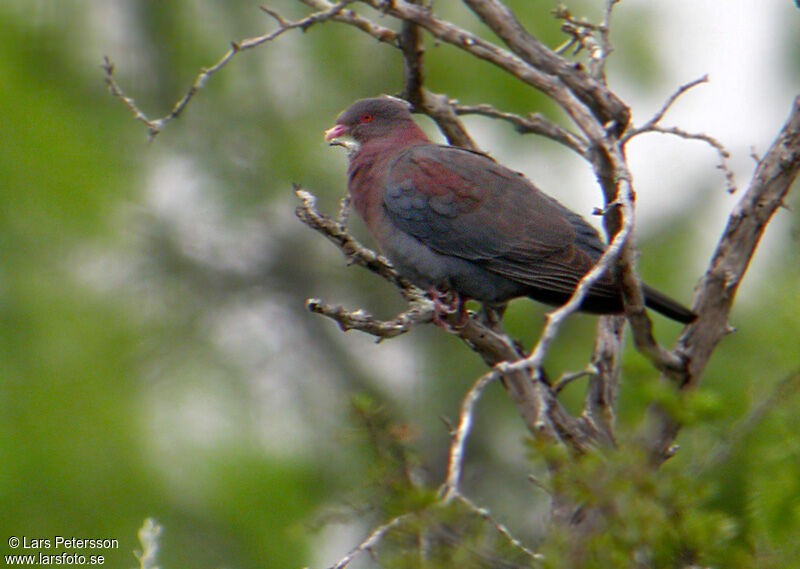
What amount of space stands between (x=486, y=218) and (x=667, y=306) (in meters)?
0.87

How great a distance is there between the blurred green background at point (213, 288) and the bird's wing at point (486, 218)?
1.58m

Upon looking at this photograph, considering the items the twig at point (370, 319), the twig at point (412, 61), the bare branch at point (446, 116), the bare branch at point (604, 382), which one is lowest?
the bare branch at point (604, 382)

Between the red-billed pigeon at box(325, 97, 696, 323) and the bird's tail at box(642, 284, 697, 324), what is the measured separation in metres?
0.31

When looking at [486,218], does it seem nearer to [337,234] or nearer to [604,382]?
[604,382]

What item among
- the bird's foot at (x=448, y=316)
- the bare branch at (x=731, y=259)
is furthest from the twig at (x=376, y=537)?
the bare branch at (x=731, y=259)

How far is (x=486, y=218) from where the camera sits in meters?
3.97

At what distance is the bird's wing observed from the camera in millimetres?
3875

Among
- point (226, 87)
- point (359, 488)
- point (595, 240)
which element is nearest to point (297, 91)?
point (226, 87)

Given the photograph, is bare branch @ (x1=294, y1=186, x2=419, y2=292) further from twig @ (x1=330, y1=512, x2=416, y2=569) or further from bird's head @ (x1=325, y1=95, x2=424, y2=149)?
bird's head @ (x1=325, y1=95, x2=424, y2=149)

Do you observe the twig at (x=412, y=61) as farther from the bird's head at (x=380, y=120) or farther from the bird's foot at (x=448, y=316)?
the bird's head at (x=380, y=120)

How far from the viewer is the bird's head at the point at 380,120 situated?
448cm

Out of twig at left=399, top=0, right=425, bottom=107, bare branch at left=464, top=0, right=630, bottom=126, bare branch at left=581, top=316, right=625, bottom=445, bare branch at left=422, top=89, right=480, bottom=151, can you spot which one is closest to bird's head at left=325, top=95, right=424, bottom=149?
bare branch at left=422, top=89, right=480, bottom=151

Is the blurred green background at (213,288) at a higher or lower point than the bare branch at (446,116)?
lower

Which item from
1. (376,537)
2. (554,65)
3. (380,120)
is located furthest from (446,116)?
(376,537)
